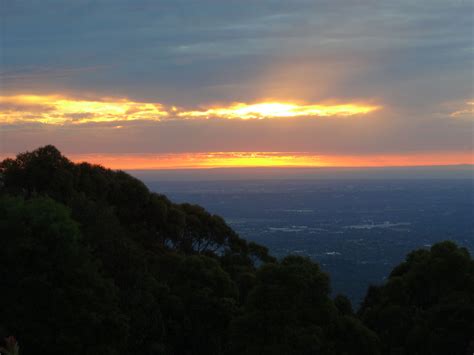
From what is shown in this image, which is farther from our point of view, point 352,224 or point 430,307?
point 352,224

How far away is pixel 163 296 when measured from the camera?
2294cm

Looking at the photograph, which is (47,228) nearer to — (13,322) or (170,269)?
(13,322)

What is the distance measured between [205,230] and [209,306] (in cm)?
1216

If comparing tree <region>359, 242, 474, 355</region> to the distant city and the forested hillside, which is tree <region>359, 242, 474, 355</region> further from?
the distant city

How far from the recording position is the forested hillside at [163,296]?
18.2 meters

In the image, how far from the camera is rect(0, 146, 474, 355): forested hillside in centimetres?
1817

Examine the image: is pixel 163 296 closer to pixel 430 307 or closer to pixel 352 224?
pixel 430 307

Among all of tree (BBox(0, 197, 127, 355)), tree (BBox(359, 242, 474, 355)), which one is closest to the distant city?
tree (BBox(359, 242, 474, 355))

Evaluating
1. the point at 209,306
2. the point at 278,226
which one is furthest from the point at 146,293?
the point at 278,226

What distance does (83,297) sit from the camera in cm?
1853

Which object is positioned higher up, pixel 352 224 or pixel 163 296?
pixel 163 296

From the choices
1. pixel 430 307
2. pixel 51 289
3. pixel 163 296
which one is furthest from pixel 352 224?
pixel 51 289

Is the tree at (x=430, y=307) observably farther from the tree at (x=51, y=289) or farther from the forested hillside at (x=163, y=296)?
the tree at (x=51, y=289)

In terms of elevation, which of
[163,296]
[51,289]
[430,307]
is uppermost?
[51,289]
